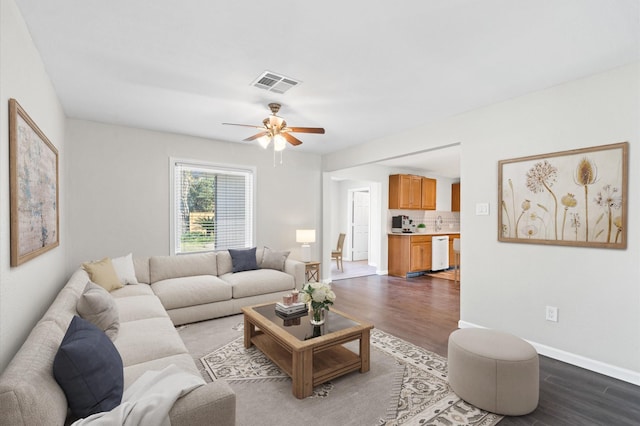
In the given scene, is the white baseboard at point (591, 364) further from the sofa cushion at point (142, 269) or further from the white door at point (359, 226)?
the white door at point (359, 226)

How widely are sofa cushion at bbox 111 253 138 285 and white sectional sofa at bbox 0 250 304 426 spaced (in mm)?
84

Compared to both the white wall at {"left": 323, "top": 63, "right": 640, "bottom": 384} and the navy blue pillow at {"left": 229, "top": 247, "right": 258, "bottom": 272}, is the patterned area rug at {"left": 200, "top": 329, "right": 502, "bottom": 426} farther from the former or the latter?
the navy blue pillow at {"left": 229, "top": 247, "right": 258, "bottom": 272}

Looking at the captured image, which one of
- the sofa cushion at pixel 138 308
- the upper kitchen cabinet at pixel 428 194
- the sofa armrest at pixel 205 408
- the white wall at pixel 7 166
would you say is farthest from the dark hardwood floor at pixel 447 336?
the white wall at pixel 7 166

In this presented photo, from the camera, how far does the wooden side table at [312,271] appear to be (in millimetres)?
5219

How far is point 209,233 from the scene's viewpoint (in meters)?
4.87

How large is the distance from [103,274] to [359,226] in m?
6.91

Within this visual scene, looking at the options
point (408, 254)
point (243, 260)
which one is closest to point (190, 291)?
point (243, 260)

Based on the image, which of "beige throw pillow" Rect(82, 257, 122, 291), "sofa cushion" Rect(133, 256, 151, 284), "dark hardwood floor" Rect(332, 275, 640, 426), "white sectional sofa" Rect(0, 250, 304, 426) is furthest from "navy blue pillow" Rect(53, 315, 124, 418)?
"sofa cushion" Rect(133, 256, 151, 284)

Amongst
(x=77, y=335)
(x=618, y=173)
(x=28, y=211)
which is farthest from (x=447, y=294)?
(x=28, y=211)

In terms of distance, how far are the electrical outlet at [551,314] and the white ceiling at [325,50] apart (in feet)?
6.81

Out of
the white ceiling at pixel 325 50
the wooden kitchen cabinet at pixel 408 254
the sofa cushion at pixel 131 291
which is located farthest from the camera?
the wooden kitchen cabinet at pixel 408 254

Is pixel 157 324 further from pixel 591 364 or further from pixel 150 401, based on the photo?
pixel 591 364

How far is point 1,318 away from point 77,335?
1.34 feet

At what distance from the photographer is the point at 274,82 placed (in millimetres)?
2713
